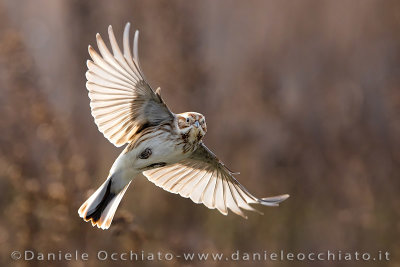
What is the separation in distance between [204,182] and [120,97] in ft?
2.75

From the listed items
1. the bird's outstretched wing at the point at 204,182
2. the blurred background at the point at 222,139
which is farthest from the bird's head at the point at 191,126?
the blurred background at the point at 222,139

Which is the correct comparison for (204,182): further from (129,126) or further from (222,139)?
(222,139)

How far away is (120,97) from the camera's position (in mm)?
2844

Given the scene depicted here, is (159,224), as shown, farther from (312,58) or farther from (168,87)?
(312,58)

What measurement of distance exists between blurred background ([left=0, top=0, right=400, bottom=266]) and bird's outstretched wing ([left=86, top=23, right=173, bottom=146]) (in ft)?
1.61

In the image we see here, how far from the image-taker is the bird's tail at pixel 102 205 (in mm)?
2895

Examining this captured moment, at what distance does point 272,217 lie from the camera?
14.9 feet

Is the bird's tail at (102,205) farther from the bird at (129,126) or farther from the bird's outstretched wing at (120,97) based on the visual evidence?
the bird's outstretched wing at (120,97)

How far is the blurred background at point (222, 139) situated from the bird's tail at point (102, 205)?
0.75 ft

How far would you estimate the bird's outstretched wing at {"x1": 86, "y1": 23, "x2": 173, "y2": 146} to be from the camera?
8.86 ft

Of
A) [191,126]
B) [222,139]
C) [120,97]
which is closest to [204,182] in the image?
[191,126]

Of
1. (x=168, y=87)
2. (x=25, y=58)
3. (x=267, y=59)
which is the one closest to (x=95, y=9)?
(x=168, y=87)

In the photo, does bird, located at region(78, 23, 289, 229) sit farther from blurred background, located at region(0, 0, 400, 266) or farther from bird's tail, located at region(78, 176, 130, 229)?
blurred background, located at region(0, 0, 400, 266)

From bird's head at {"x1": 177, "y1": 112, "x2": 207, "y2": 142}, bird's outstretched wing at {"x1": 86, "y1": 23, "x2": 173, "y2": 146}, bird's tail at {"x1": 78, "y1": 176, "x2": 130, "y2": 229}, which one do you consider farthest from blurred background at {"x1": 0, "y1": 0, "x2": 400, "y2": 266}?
bird's head at {"x1": 177, "y1": 112, "x2": 207, "y2": 142}
